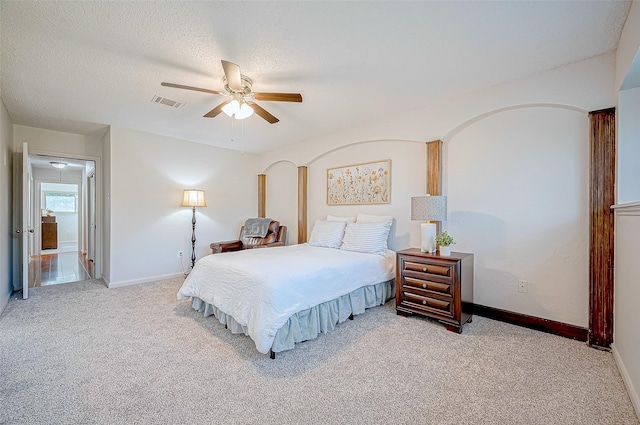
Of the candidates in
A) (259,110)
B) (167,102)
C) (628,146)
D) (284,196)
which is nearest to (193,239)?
(284,196)

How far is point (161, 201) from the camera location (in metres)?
4.69

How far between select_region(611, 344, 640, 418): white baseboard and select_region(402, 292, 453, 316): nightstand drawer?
1112 millimetres

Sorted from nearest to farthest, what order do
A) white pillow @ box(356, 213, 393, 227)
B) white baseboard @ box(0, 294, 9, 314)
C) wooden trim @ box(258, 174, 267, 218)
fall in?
white baseboard @ box(0, 294, 9, 314), white pillow @ box(356, 213, 393, 227), wooden trim @ box(258, 174, 267, 218)

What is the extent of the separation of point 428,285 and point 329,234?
1.54m

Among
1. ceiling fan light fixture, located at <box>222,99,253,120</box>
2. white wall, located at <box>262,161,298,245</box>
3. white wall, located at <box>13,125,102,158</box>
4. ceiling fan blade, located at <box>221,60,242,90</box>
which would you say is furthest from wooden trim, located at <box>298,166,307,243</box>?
white wall, located at <box>13,125,102,158</box>

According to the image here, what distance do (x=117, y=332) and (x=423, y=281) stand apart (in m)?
3.04

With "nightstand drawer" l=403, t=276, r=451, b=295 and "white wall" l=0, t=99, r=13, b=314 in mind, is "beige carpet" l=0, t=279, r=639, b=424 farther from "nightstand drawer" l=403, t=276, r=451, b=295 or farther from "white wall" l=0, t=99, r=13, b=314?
"white wall" l=0, t=99, r=13, b=314

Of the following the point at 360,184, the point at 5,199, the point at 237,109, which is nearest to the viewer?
the point at 237,109

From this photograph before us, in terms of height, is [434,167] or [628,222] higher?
[434,167]

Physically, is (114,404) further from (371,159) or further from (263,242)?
(371,159)

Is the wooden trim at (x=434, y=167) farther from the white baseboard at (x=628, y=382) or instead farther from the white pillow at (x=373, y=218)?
the white baseboard at (x=628, y=382)

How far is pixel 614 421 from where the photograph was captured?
1.50 metres

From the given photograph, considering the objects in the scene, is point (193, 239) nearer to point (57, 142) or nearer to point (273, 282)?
point (57, 142)

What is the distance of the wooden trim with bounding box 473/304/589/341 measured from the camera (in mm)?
2443
